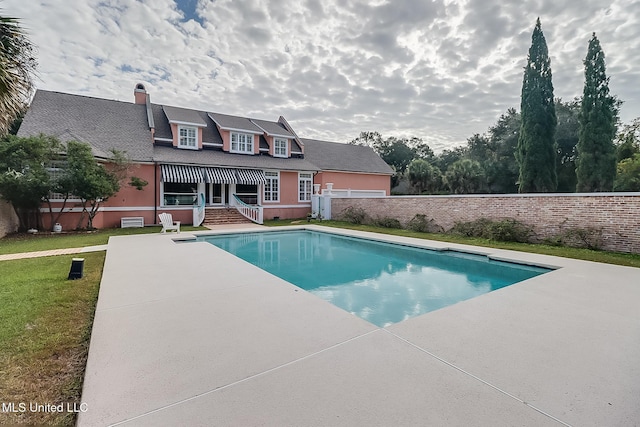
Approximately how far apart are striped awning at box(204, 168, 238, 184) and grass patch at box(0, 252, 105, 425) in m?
14.7

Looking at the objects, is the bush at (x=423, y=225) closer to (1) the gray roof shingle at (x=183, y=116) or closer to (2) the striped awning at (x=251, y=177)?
(2) the striped awning at (x=251, y=177)

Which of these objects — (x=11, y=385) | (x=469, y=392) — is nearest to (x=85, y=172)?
(x=11, y=385)

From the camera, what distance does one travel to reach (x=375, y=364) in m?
3.70

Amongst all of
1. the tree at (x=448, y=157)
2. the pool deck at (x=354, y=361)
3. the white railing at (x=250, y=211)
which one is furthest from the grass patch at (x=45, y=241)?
the tree at (x=448, y=157)

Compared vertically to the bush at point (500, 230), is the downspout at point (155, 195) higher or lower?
higher

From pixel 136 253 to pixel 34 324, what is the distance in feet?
20.9

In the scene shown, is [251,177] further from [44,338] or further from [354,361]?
[354,361]

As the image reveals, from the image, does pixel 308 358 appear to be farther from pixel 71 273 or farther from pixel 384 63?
pixel 384 63

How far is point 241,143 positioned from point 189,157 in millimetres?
5447

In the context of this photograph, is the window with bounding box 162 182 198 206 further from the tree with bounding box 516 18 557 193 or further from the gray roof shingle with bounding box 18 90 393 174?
the tree with bounding box 516 18 557 193

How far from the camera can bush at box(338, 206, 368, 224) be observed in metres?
22.2

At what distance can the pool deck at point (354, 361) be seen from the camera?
2826 millimetres

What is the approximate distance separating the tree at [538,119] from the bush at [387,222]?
18.1 metres

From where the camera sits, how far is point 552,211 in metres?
13.0
